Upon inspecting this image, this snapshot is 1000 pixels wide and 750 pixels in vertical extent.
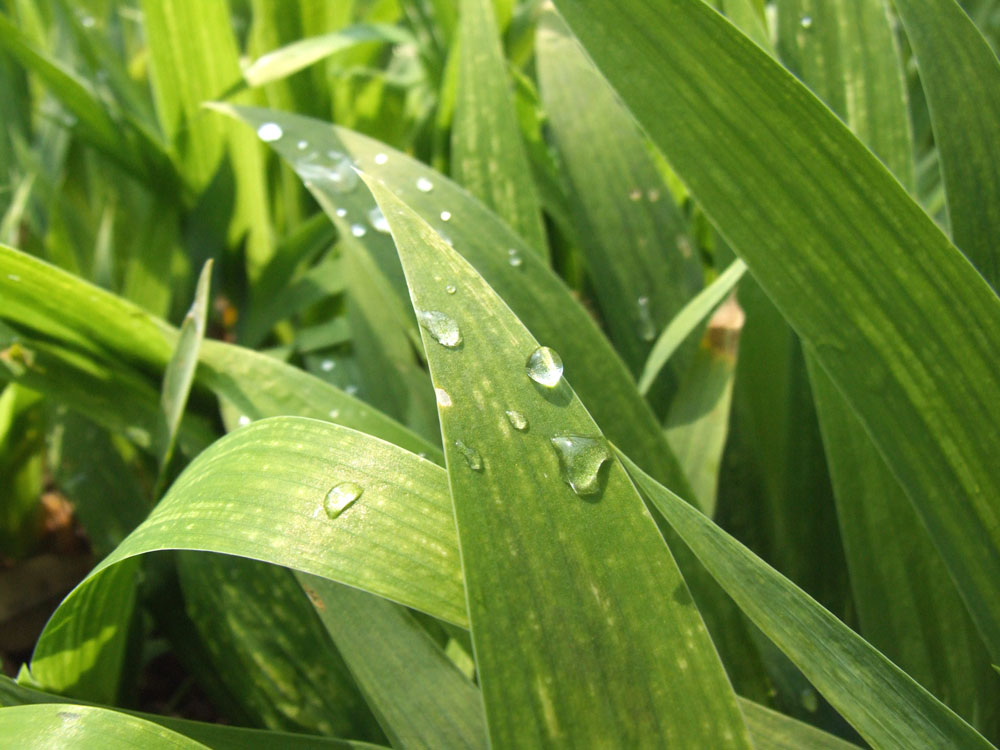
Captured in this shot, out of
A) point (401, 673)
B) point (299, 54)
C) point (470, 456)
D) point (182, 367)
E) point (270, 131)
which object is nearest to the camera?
point (470, 456)

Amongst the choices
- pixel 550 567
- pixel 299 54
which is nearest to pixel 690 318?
pixel 550 567

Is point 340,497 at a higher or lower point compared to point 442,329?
lower

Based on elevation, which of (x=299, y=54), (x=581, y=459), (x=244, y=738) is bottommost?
(x=244, y=738)

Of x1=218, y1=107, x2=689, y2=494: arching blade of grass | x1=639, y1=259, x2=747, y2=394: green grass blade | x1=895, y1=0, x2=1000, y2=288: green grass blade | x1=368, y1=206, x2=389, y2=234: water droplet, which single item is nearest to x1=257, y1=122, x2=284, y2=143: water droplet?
x1=218, y1=107, x2=689, y2=494: arching blade of grass

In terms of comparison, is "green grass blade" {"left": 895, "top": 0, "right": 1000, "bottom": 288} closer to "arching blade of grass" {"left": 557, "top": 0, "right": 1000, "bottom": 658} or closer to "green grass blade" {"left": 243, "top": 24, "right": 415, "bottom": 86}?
"arching blade of grass" {"left": 557, "top": 0, "right": 1000, "bottom": 658}

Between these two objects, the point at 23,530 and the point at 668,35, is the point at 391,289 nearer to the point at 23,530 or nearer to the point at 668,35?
the point at 668,35

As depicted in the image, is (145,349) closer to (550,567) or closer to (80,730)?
(80,730)
